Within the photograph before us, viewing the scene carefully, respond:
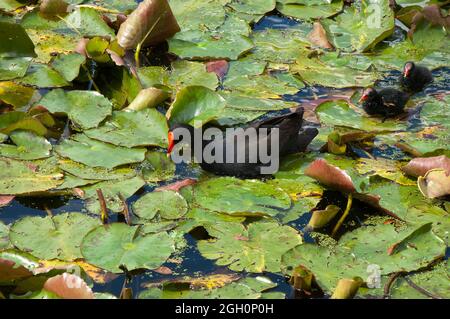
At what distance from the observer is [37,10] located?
6.56m

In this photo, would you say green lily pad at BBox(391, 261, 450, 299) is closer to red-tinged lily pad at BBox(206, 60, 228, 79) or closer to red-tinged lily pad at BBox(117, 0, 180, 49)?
red-tinged lily pad at BBox(206, 60, 228, 79)

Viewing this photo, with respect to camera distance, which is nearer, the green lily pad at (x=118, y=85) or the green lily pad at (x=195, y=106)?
the green lily pad at (x=195, y=106)

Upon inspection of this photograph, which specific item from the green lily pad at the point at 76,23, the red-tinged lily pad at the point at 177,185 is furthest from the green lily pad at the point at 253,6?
the red-tinged lily pad at the point at 177,185

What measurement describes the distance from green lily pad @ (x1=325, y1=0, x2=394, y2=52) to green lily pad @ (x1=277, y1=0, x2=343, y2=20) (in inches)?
5.5

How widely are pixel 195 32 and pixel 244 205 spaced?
7.56 ft

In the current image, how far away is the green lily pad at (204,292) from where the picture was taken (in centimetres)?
379

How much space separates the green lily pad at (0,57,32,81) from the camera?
5703 mm

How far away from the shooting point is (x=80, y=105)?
210 inches

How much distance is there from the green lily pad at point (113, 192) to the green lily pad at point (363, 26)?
2423 millimetres

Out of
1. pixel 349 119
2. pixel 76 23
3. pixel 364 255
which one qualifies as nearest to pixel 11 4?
pixel 76 23

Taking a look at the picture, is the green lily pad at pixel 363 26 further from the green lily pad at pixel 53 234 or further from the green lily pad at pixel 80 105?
the green lily pad at pixel 53 234

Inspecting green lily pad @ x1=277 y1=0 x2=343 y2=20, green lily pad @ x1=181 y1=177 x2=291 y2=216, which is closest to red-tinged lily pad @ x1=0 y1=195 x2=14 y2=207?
green lily pad @ x1=181 y1=177 x2=291 y2=216
